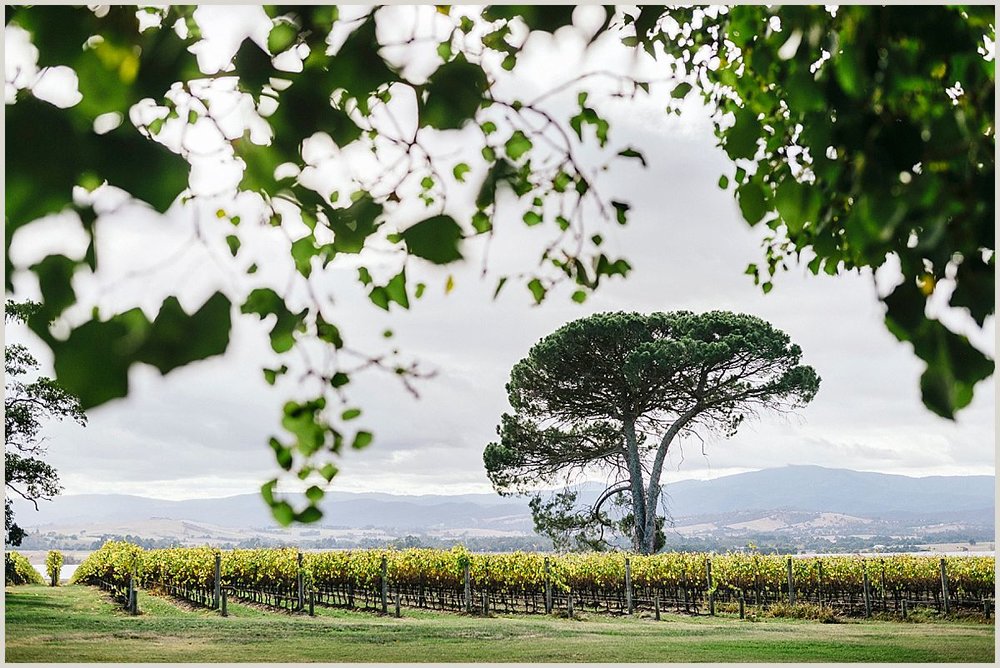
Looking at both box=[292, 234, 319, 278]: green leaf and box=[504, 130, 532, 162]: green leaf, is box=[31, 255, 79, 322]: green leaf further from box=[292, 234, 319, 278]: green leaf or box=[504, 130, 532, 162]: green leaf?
box=[504, 130, 532, 162]: green leaf

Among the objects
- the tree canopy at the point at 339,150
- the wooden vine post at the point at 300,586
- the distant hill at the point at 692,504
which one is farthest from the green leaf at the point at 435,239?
the distant hill at the point at 692,504

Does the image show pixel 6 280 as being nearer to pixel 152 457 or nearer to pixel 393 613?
pixel 393 613

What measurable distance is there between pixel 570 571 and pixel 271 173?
10832 millimetres

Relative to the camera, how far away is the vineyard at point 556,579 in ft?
35.2

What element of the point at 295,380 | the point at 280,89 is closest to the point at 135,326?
the point at 280,89

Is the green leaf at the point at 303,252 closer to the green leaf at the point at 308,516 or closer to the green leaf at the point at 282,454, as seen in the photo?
the green leaf at the point at 282,454

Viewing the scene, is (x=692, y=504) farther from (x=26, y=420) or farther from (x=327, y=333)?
(x=327, y=333)

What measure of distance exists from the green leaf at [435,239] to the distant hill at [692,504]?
21320 mm

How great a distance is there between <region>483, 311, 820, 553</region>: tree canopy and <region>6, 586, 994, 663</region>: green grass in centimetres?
675

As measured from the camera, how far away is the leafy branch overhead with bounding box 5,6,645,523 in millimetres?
562

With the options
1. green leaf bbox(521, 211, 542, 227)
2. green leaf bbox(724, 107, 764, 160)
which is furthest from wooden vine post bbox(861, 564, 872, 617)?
green leaf bbox(724, 107, 764, 160)

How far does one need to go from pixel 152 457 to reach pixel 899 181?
33547mm

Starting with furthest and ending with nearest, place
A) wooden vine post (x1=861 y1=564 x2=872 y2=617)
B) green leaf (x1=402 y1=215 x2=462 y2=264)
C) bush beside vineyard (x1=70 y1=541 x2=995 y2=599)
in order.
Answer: bush beside vineyard (x1=70 y1=541 x2=995 y2=599) → wooden vine post (x1=861 y1=564 x2=872 y2=617) → green leaf (x1=402 y1=215 x2=462 y2=264)

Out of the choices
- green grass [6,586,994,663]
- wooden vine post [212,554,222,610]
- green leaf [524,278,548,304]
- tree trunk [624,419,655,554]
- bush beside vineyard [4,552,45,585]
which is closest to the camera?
green leaf [524,278,548,304]
